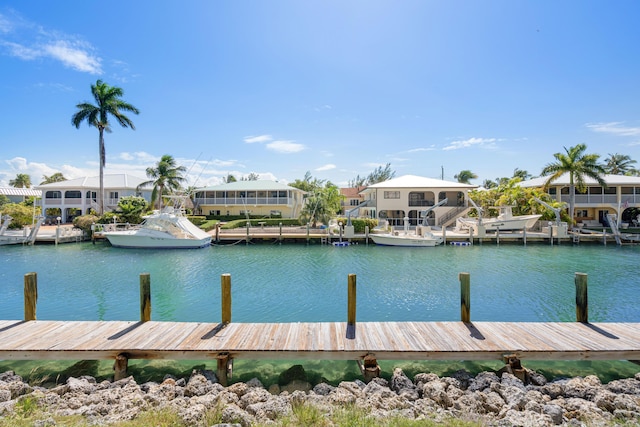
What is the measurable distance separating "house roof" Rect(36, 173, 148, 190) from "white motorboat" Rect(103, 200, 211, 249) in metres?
20.4

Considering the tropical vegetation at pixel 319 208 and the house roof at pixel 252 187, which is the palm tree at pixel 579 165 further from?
the house roof at pixel 252 187

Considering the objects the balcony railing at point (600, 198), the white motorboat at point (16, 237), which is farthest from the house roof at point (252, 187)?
the balcony railing at point (600, 198)

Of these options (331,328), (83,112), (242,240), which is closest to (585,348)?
(331,328)

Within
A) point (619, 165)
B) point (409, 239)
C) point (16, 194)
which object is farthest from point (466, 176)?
point (16, 194)

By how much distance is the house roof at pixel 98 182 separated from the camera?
1730 inches

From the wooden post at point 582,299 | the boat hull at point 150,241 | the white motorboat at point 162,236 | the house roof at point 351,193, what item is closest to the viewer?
the wooden post at point 582,299

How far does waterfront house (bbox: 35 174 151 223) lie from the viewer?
144ft

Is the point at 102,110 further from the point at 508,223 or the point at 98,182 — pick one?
the point at 508,223

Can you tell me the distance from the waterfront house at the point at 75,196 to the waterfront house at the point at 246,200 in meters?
9.45

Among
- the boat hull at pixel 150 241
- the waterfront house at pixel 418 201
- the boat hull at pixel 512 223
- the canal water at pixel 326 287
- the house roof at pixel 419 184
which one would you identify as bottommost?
the canal water at pixel 326 287

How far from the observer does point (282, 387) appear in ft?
23.5

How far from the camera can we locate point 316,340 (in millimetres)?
7469

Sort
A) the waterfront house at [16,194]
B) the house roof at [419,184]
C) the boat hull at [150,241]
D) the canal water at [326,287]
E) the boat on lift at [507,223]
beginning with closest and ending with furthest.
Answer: the canal water at [326,287] → the boat hull at [150,241] → the boat on lift at [507,223] → the house roof at [419,184] → the waterfront house at [16,194]

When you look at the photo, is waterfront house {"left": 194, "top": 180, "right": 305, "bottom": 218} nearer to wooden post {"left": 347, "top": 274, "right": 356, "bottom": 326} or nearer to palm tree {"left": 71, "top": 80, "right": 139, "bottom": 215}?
palm tree {"left": 71, "top": 80, "right": 139, "bottom": 215}
